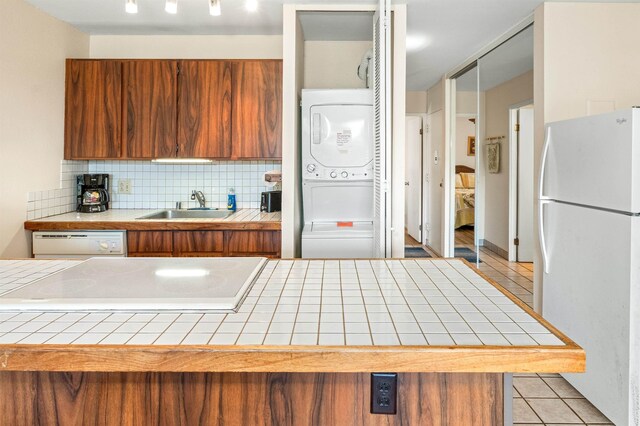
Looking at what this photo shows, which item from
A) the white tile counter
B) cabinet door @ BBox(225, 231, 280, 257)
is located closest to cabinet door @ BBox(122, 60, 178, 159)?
cabinet door @ BBox(225, 231, 280, 257)

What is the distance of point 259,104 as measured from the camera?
3369 millimetres

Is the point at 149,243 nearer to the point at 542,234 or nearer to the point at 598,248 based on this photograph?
the point at 542,234

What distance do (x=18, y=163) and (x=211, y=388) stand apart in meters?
2.58

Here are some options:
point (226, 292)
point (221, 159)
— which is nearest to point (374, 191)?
point (221, 159)

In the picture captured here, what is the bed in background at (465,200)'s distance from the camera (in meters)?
Answer: 8.55

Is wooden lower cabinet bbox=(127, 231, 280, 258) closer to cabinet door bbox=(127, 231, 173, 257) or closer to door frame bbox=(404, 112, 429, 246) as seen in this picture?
cabinet door bbox=(127, 231, 173, 257)

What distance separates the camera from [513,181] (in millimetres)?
5828

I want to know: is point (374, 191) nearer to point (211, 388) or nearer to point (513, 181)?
point (211, 388)

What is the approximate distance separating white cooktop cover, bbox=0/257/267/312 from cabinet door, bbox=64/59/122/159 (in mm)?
2023

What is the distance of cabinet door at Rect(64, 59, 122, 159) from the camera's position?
11.2ft

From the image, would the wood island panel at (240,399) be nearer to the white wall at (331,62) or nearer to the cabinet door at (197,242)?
the cabinet door at (197,242)

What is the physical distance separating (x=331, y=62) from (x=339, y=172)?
1167 mm

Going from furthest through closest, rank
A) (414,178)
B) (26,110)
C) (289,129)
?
(414,178)
(289,129)
(26,110)

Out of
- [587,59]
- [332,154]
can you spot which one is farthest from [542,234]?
[332,154]
